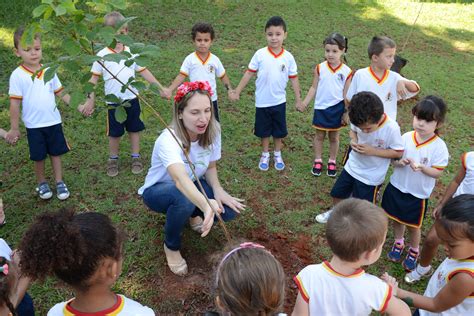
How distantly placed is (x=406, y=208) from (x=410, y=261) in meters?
0.45

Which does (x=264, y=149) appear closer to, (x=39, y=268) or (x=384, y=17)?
(x=39, y=268)

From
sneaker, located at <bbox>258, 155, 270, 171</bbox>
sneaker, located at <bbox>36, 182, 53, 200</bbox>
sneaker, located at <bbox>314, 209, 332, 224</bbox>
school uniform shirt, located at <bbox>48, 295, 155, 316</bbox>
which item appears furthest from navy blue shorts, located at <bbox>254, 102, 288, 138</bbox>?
school uniform shirt, located at <bbox>48, 295, 155, 316</bbox>


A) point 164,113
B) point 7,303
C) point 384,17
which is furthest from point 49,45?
point 384,17

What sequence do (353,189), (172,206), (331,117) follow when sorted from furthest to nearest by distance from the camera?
(331,117) → (353,189) → (172,206)

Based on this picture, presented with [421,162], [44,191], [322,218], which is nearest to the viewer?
[421,162]

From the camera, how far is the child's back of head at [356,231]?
6.05ft

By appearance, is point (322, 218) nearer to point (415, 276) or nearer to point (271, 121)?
point (415, 276)

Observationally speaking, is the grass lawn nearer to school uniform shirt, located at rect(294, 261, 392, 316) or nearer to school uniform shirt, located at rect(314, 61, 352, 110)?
school uniform shirt, located at rect(314, 61, 352, 110)

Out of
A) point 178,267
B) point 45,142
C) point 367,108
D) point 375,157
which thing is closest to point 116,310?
point 178,267

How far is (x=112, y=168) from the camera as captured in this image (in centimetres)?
434

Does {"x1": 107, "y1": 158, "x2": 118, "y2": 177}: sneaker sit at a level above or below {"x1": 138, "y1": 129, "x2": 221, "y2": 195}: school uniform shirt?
below

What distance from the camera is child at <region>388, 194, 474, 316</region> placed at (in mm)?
1990

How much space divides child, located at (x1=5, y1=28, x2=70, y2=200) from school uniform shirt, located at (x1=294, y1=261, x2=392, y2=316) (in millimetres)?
2625

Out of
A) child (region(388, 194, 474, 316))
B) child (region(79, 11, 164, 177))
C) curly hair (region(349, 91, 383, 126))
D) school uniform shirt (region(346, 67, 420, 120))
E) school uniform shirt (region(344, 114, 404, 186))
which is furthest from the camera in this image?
child (region(79, 11, 164, 177))
